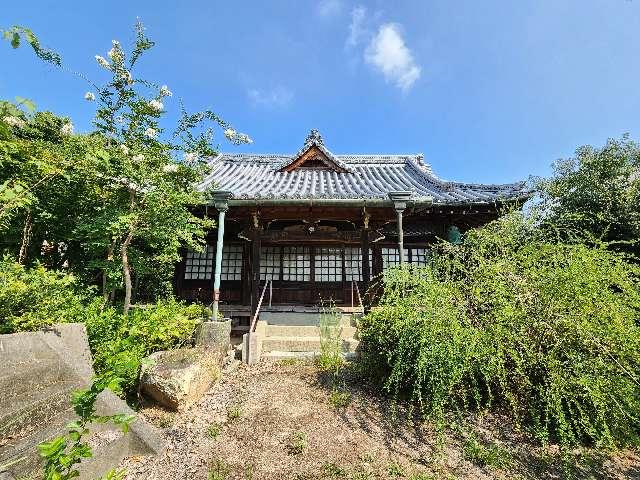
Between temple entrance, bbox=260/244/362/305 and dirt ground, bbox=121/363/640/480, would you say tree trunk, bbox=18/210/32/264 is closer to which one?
dirt ground, bbox=121/363/640/480

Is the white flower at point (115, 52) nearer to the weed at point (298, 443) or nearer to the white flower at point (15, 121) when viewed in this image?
the white flower at point (15, 121)

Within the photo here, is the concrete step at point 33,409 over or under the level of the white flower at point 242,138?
under

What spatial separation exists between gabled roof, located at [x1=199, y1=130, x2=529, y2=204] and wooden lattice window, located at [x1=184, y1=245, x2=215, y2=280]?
225 centimetres

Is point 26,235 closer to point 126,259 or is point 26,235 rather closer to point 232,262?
point 126,259

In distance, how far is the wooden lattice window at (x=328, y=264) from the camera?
1160 centimetres

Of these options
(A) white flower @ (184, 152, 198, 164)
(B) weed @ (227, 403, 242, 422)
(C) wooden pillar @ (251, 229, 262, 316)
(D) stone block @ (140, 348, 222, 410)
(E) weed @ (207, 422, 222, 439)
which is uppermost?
(A) white flower @ (184, 152, 198, 164)

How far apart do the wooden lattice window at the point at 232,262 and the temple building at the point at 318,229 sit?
0.11 feet

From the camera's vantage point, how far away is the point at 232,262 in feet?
38.2

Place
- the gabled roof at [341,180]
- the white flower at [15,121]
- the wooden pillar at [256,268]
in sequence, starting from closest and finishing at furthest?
the white flower at [15,121]
the wooden pillar at [256,268]
the gabled roof at [341,180]

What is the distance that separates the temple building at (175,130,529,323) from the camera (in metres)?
8.92

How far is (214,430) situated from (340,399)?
179 centimetres

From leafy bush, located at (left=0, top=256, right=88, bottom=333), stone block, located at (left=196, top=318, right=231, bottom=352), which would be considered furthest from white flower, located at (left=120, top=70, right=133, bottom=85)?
stone block, located at (left=196, top=318, right=231, bottom=352)

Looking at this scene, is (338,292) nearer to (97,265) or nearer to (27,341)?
(97,265)

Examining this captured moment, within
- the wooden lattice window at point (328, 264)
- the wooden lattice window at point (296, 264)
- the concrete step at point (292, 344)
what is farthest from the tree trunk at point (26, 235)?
the wooden lattice window at point (328, 264)
